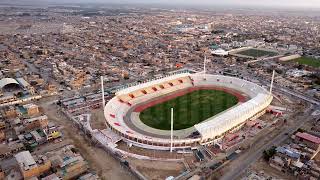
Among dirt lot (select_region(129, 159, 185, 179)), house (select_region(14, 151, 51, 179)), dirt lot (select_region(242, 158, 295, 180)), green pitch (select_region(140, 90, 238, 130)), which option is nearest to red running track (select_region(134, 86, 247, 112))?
green pitch (select_region(140, 90, 238, 130))

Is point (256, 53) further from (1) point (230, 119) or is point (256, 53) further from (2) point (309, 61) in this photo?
(1) point (230, 119)

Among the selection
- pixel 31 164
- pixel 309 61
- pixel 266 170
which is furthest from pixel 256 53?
pixel 31 164

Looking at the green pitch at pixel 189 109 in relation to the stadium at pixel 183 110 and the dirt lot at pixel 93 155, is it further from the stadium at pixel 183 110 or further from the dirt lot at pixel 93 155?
the dirt lot at pixel 93 155

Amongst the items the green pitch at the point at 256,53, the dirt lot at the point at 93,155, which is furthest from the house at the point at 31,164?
the green pitch at the point at 256,53

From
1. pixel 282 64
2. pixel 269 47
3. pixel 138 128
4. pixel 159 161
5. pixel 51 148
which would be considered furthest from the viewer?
pixel 269 47

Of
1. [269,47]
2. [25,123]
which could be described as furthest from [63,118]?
[269,47]

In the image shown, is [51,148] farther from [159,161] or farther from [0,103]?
[0,103]

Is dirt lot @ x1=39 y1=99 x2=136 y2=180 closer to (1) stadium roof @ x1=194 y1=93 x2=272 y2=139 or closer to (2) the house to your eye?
(2) the house
